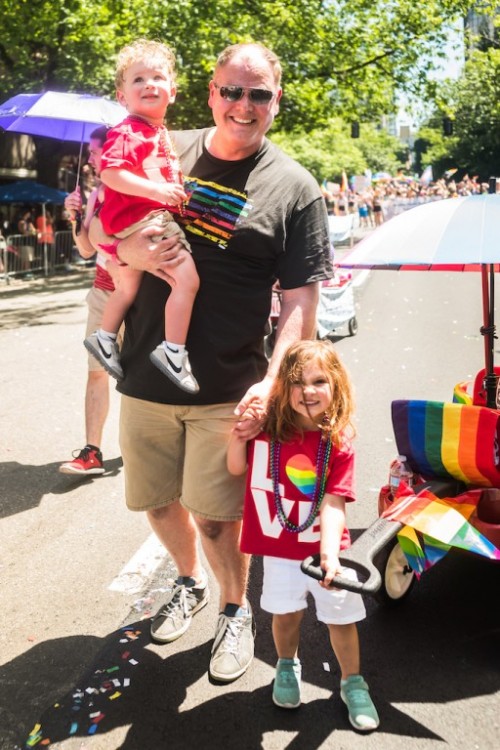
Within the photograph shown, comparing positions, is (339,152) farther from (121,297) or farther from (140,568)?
(121,297)

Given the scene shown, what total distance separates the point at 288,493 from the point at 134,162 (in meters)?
1.36

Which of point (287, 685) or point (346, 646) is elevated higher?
point (346, 646)

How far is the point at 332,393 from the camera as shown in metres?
2.87

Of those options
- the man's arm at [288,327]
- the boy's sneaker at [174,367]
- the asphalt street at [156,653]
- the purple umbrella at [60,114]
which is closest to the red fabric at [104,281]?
the asphalt street at [156,653]

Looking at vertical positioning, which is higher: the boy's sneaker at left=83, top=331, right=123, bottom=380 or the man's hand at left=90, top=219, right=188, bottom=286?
the man's hand at left=90, top=219, right=188, bottom=286

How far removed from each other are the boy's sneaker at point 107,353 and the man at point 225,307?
5 cm

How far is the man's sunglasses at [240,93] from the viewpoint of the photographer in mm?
2816

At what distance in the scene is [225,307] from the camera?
2988 mm

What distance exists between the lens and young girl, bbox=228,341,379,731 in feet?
9.34

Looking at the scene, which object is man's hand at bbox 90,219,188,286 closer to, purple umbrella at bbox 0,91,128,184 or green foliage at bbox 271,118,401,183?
purple umbrella at bbox 0,91,128,184

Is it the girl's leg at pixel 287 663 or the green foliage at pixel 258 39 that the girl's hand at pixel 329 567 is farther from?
the green foliage at pixel 258 39

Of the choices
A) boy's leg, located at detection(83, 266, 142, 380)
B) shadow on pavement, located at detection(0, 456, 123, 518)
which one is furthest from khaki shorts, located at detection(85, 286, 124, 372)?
boy's leg, located at detection(83, 266, 142, 380)

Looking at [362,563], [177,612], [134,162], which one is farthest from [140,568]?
[134,162]

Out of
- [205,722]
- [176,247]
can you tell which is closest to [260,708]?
[205,722]
